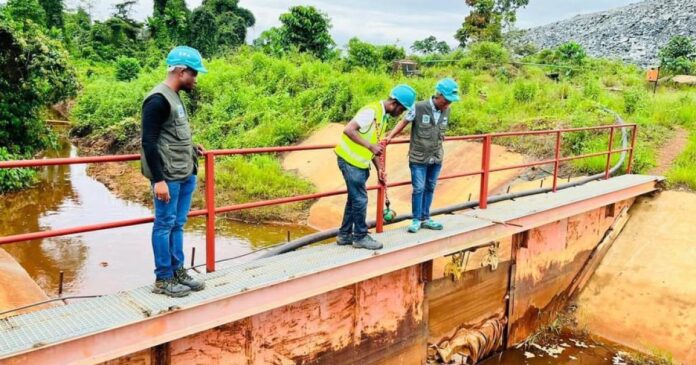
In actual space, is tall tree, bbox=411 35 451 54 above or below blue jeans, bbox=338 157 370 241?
above

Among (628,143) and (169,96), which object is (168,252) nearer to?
(169,96)

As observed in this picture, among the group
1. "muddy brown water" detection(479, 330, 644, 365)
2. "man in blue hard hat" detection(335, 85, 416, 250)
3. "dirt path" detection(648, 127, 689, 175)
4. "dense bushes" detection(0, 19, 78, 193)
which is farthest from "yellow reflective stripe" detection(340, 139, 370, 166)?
"dense bushes" detection(0, 19, 78, 193)

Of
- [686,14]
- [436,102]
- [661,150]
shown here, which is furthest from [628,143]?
[686,14]

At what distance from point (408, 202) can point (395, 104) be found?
7440 mm

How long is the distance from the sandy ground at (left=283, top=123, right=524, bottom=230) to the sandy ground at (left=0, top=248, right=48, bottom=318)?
6403 millimetres

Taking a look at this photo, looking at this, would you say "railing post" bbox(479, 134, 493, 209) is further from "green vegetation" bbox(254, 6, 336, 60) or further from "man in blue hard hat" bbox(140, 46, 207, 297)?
"green vegetation" bbox(254, 6, 336, 60)

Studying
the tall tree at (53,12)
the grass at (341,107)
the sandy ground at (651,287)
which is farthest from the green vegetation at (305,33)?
the sandy ground at (651,287)

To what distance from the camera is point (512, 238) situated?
284 inches

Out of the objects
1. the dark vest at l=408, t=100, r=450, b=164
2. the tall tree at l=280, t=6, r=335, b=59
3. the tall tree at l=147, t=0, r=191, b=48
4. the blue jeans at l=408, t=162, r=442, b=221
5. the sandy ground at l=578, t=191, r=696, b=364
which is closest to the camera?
the dark vest at l=408, t=100, r=450, b=164

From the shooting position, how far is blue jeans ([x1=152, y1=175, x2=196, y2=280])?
3.75m

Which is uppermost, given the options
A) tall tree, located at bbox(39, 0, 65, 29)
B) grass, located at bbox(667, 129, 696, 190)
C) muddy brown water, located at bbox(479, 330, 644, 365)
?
tall tree, located at bbox(39, 0, 65, 29)

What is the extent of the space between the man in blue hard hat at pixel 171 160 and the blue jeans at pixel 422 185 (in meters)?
2.54

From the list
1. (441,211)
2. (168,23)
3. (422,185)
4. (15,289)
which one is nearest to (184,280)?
(422,185)

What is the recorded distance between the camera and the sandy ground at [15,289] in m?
6.36
